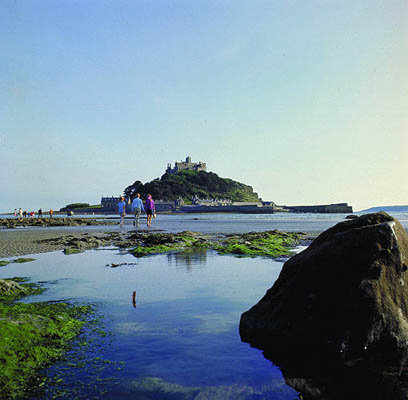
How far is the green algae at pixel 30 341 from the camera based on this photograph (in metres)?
3.62

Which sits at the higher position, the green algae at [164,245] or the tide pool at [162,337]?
the green algae at [164,245]

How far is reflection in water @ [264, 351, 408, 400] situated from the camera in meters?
3.56

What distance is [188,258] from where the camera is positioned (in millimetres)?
13273

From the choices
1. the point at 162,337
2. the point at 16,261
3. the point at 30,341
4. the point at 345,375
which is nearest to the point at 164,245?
the point at 16,261

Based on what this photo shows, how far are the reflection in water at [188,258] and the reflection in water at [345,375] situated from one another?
22.3ft

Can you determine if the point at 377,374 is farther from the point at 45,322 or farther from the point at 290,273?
the point at 45,322

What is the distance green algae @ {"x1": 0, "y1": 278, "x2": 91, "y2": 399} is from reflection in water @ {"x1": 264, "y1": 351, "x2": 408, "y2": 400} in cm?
284

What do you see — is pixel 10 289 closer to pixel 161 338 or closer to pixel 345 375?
pixel 161 338

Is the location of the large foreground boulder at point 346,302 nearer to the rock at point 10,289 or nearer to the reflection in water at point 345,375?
the reflection in water at point 345,375

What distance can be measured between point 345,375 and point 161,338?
8.24 feet

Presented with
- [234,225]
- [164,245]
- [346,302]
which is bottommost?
[234,225]

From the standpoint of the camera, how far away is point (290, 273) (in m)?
5.61

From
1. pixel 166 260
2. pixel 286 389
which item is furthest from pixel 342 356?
pixel 166 260


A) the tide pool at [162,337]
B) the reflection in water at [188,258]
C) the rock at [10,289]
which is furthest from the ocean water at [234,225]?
the rock at [10,289]
